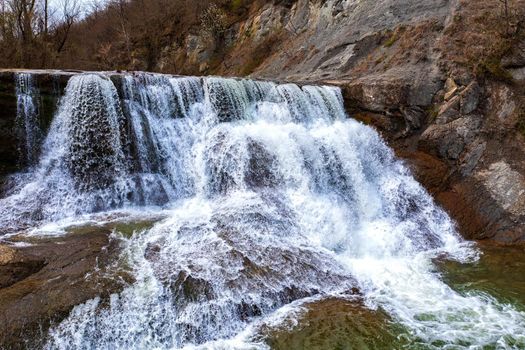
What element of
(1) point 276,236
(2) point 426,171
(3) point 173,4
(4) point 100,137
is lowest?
(1) point 276,236

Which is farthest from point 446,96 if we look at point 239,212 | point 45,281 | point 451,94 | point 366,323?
point 45,281

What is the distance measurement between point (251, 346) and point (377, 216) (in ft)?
18.3

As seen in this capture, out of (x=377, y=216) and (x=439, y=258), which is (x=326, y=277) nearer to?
(x=439, y=258)

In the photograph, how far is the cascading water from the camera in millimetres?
5430

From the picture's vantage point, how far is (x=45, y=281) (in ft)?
18.0

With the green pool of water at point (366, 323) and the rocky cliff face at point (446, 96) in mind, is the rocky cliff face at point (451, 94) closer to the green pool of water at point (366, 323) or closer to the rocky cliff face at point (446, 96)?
the rocky cliff face at point (446, 96)

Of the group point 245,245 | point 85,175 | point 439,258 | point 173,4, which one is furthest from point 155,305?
point 173,4

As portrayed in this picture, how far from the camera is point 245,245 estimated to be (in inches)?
274

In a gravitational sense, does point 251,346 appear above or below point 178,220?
below

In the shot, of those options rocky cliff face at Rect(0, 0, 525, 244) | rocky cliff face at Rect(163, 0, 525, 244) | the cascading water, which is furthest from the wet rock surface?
rocky cliff face at Rect(163, 0, 525, 244)

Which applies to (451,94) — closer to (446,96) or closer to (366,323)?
(446,96)

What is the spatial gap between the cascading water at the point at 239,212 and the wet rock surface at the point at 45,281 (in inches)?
9.5

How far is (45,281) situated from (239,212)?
3.72 m

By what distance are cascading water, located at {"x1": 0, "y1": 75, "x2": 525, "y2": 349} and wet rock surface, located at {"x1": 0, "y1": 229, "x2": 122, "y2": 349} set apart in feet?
0.79
